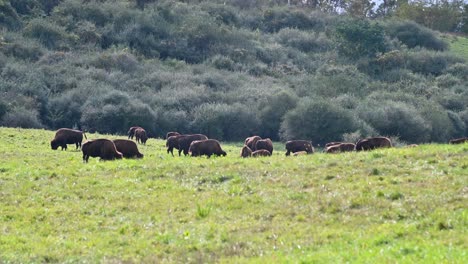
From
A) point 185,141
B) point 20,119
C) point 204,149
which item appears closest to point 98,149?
point 204,149

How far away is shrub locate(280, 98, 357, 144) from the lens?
6191 centimetres

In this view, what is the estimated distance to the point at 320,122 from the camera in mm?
62781

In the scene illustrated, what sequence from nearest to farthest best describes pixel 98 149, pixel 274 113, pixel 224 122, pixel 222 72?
1. pixel 98 149
2. pixel 224 122
3. pixel 274 113
4. pixel 222 72

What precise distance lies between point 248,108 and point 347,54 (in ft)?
85.9

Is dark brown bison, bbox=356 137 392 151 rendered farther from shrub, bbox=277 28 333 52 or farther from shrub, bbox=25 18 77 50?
shrub, bbox=277 28 333 52

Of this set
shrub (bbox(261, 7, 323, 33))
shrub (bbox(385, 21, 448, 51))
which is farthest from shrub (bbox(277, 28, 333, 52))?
shrub (bbox(385, 21, 448, 51))

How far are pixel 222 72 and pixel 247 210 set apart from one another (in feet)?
227

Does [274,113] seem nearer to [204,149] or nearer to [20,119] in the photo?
[20,119]

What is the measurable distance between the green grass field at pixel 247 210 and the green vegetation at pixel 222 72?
125 ft

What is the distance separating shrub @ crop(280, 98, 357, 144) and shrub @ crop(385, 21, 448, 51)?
39.4 metres

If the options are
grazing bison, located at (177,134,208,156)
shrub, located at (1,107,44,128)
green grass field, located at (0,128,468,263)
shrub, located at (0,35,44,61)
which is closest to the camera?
green grass field, located at (0,128,468,263)

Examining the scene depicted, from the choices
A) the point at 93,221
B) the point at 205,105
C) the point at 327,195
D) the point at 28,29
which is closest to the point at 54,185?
the point at 93,221

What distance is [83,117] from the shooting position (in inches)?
2515

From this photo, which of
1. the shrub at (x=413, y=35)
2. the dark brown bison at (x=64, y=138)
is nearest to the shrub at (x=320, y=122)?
the dark brown bison at (x=64, y=138)
